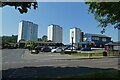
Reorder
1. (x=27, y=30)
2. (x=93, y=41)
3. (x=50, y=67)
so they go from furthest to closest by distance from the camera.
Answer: (x=27, y=30) → (x=93, y=41) → (x=50, y=67)

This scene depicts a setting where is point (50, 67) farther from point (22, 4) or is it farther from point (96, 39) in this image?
point (96, 39)

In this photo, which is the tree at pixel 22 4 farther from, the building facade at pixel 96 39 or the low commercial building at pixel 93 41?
the building facade at pixel 96 39

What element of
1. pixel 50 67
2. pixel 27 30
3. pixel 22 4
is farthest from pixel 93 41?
pixel 22 4

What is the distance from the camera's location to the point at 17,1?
18.2m

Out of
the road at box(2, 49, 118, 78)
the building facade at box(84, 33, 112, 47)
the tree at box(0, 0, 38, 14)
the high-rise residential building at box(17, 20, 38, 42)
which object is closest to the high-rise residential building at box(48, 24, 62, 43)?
the high-rise residential building at box(17, 20, 38, 42)

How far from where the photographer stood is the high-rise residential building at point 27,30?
16412 cm

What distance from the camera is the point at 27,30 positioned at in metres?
171

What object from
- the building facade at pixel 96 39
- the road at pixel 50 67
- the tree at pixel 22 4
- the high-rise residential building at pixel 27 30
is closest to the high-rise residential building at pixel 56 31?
the high-rise residential building at pixel 27 30

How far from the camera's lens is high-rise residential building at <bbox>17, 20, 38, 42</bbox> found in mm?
164125

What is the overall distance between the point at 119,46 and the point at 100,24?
5286 cm

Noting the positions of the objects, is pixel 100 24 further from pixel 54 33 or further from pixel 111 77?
pixel 54 33

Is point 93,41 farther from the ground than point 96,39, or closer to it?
closer to it

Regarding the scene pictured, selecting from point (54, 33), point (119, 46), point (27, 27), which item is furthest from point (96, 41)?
point (119, 46)

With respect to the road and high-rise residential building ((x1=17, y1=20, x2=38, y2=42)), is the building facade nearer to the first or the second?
high-rise residential building ((x1=17, y1=20, x2=38, y2=42))
